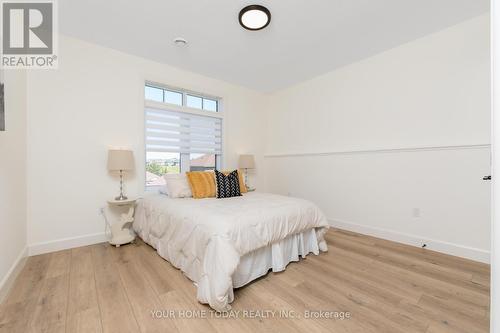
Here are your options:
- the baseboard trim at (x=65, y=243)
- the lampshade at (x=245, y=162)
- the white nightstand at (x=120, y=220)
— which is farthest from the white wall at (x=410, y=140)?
the baseboard trim at (x=65, y=243)

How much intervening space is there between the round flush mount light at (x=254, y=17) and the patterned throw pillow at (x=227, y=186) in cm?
181

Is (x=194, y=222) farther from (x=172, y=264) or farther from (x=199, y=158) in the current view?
(x=199, y=158)

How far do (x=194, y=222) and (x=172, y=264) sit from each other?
63 centimetres

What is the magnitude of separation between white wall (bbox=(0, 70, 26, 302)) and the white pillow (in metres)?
1.40

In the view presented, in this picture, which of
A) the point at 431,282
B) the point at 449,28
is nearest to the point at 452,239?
the point at 431,282

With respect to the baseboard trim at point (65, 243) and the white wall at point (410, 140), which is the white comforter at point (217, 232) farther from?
the white wall at point (410, 140)

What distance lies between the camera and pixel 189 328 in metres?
1.33

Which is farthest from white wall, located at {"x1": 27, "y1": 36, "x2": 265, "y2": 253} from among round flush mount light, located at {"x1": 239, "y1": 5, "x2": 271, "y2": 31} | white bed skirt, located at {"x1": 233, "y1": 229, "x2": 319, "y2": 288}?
white bed skirt, located at {"x1": 233, "y1": 229, "x2": 319, "y2": 288}

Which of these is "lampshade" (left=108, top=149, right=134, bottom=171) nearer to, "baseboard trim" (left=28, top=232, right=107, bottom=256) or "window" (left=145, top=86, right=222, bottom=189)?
"window" (left=145, top=86, right=222, bottom=189)

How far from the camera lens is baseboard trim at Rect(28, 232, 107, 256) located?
235 centimetres

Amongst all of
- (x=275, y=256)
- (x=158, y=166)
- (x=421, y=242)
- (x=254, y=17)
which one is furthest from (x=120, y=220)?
(x=421, y=242)

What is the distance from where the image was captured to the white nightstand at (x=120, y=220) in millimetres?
2613

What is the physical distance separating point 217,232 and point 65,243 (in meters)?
2.16

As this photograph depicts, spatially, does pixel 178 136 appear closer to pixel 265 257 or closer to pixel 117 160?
pixel 117 160
